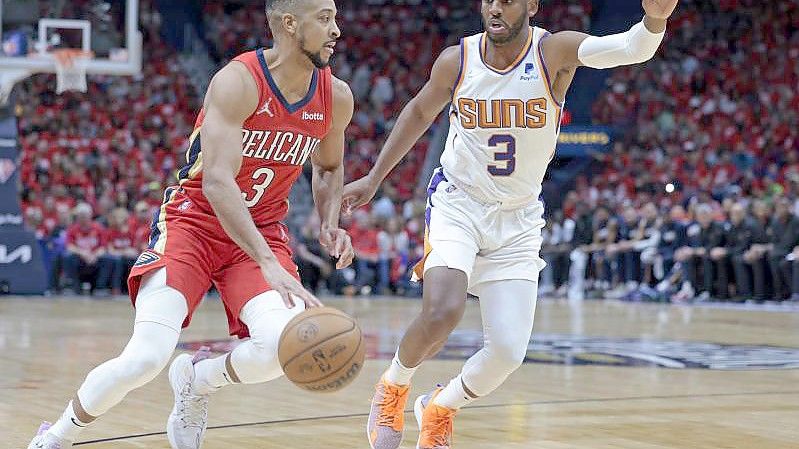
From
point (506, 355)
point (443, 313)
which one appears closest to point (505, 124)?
point (443, 313)

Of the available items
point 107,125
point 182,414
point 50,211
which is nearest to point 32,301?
point 50,211

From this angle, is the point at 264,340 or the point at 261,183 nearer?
the point at 264,340

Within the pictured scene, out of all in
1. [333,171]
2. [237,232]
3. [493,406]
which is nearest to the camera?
[237,232]

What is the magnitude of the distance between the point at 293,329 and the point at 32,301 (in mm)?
13787

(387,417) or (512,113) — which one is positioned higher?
(512,113)

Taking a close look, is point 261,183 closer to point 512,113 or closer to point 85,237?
point 512,113

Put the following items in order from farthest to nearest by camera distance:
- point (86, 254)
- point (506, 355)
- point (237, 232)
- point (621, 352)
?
point (86, 254) → point (621, 352) → point (506, 355) → point (237, 232)

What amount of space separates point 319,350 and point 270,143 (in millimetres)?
1039

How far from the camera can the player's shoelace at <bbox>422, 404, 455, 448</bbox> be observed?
217 inches

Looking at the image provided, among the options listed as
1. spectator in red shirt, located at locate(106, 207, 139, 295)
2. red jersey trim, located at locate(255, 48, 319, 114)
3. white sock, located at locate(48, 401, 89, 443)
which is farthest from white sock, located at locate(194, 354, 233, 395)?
spectator in red shirt, located at locate(106, 207, 139, 295)

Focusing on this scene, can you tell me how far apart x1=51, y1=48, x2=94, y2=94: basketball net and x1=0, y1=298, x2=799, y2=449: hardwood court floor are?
3.90 m

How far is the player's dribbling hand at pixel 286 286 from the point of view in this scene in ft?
14.9

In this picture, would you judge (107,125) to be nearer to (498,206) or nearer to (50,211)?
(50,211)

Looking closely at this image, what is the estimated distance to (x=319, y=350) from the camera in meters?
4.48
